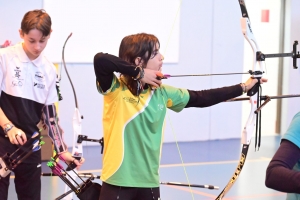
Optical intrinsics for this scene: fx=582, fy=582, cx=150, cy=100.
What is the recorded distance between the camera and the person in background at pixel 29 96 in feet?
8.41

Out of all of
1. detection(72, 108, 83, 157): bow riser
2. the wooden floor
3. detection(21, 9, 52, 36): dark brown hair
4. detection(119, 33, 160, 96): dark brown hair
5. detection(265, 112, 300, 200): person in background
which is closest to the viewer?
detection(265, 112, 300, 200): person in background

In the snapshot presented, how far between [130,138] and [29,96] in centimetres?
64

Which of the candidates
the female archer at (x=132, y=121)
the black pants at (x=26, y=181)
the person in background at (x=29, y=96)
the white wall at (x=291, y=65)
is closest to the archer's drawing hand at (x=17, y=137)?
the person in background at (x=29, y=96)

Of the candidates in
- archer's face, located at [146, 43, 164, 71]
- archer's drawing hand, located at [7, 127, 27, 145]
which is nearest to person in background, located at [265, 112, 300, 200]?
archer's face, located at [146, 43, 164, 71]

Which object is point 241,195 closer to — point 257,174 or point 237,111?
point 257,174

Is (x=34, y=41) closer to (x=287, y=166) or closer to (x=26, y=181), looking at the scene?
(x=26, y=181)

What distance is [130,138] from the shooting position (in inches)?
87.8

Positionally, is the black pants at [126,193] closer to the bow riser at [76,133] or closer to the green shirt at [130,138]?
the green shirt at [130,138]

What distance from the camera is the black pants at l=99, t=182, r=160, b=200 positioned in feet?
7.22

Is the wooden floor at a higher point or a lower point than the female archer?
lower

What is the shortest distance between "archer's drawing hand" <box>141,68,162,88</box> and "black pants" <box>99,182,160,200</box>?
0.41 metres

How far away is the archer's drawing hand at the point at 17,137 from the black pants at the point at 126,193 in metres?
0.42

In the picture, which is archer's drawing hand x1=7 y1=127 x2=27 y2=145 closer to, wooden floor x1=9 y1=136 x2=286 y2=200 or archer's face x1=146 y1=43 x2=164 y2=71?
archer's face x1=146 y1=43 x2=164 y2=71

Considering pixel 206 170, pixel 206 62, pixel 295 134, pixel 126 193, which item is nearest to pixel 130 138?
pixel 126 193
